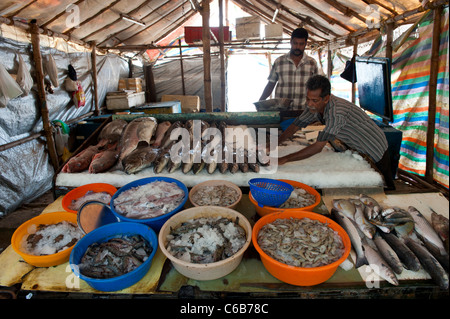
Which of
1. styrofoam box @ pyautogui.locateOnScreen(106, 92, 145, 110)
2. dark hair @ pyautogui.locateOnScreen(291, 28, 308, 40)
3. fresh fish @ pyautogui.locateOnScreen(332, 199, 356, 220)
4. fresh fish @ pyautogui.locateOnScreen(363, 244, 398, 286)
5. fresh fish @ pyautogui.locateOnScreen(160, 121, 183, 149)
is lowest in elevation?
fresh fish @ pyautogui.locateOnScreen(363, 244, 398, 286)

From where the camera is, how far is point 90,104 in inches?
283

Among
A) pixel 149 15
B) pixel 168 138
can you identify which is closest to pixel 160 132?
pixel 168 138

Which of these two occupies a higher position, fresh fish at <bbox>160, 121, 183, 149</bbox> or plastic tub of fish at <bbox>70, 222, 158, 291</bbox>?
fresh fish at <bbox>160, 121, 183, 149</bbox>

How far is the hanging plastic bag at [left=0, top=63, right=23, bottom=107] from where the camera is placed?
12.4 ft

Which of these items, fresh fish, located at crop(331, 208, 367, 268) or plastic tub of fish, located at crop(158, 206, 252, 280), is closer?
plastic tub of fish, located at crop(158, 206, 252, 280)

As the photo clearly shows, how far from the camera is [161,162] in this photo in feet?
8.27

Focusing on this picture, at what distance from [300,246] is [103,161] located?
6.71ft

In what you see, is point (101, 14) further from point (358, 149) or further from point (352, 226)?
point (352, 226)

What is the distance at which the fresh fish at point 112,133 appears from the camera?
3.14m

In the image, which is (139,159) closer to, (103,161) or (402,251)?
(103,161)

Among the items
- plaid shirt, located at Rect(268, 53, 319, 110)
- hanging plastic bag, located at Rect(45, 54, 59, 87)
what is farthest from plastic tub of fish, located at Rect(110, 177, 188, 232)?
hanging plastic bag, located at Rect(45, 54, 59, 87)

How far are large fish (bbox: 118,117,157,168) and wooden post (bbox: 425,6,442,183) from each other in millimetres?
3938

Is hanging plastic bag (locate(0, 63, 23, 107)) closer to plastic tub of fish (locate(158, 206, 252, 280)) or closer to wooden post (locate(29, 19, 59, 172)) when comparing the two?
wooden post (locate(29, 19, 59, 172))
